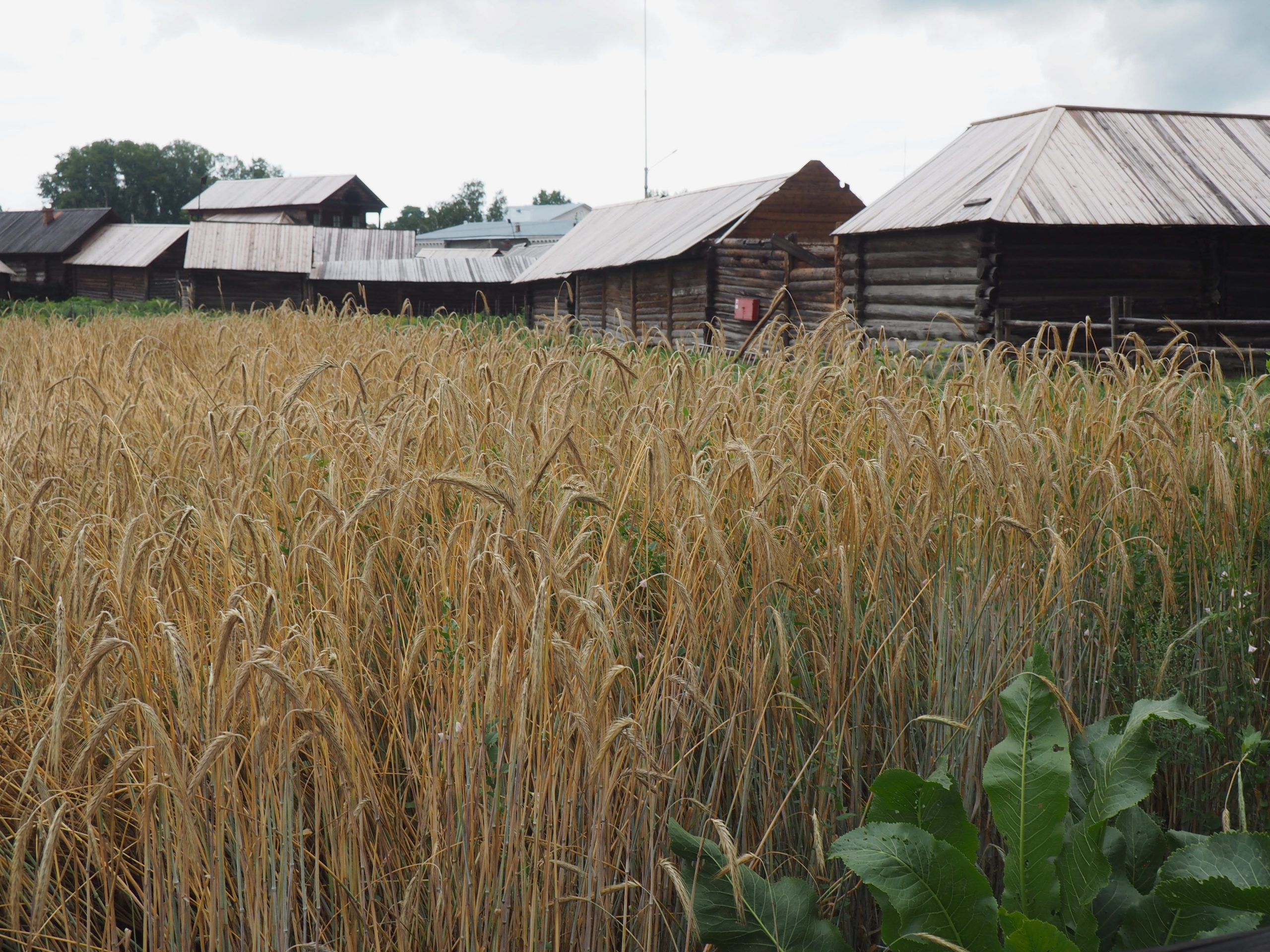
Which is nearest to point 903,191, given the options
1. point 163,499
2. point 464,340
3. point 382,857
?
point 464,340

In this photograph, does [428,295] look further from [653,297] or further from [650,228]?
[653,297]

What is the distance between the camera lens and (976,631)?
2426 millimetres

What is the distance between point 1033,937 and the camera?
1664mm

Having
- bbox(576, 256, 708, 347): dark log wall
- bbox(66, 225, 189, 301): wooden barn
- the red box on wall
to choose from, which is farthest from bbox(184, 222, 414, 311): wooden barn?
the red box on wall

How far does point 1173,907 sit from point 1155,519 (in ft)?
4.75

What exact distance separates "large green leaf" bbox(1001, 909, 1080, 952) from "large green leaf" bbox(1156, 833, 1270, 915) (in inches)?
12.8

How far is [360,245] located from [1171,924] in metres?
38.4

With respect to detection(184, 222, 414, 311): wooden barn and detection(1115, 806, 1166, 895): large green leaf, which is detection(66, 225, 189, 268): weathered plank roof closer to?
detection(184, 222, 414, 311): wooden barn

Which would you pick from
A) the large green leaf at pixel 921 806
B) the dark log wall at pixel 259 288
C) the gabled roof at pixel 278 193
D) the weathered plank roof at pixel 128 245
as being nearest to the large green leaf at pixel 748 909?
the large green leaf at pixel 921 806

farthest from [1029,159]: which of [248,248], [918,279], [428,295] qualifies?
[248,248]

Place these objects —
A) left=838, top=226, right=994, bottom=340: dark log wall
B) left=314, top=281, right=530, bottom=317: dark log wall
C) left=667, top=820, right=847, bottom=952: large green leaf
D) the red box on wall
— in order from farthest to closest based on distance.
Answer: left=314, top=281, right=530, bottom=317: dark log wall < the red box on wall < left=838, top=226, right=994, bottom=340: dark log wall < left=667, top=820, right=847, bottom=952: large green leaf

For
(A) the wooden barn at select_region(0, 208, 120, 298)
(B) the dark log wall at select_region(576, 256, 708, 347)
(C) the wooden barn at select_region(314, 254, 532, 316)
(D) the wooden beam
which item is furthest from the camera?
(A) the wooden barn at select_region(0, 208, 120, 298)

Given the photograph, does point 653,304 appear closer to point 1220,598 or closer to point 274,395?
point 274,395

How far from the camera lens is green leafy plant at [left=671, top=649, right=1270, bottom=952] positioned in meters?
1.86
